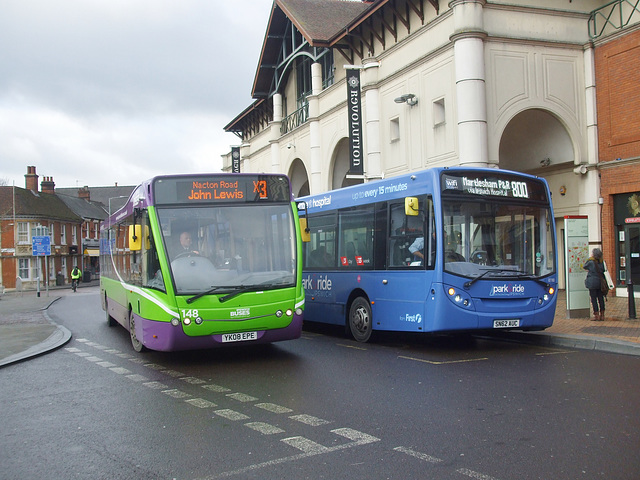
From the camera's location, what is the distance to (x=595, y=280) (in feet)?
45.3

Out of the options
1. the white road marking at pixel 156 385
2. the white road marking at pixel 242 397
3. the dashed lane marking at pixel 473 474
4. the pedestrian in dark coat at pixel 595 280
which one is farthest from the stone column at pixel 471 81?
the dashed lane marking at pixel 473 474

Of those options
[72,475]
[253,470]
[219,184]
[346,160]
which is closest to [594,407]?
[253,470]

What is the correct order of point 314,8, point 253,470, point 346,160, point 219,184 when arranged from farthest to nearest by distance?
1. point 314,8
2. point 346,160
3. point 219,184
4. point 253,470

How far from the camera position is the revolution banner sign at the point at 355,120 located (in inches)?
950

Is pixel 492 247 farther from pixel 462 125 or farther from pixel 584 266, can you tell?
pixel 462 125

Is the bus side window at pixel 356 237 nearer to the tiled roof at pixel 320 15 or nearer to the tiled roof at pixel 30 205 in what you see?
the tiled roof at pixel 320 15

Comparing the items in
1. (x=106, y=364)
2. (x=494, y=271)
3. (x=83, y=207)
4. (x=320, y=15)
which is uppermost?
(x=320, y=15)

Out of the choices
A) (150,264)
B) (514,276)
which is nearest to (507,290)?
(514,276)

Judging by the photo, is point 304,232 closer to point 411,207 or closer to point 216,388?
point 411,207

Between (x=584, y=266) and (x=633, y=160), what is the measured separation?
6.54m

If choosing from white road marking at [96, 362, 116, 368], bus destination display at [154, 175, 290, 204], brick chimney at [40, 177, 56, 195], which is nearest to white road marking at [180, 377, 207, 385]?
white road marking at [96, 362, 116, 368]

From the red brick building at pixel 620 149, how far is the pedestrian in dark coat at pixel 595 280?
5.11 meters

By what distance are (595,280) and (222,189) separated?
8.38 metres

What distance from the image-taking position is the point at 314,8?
33.1 m
